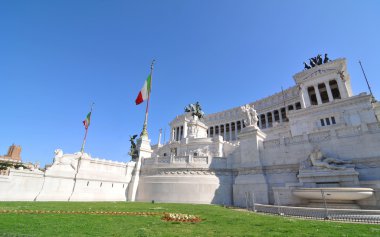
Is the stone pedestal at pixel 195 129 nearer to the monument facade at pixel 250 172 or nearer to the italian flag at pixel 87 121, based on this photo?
the monument facade at pixel 250 172

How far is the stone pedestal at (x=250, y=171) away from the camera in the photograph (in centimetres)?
1912

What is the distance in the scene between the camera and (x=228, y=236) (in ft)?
20.2

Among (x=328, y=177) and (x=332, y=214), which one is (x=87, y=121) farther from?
(x=332, y=214)

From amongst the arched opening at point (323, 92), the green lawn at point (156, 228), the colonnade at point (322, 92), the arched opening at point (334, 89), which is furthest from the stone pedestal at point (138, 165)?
the arched opening at point (334, 89)

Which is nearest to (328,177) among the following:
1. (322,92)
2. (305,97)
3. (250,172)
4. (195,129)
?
(250,172)

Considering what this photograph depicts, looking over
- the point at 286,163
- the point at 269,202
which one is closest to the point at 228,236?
the point at 269,202

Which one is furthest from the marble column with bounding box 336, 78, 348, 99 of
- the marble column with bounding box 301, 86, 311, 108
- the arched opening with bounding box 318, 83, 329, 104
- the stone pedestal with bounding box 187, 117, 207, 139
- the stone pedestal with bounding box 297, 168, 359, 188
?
the stone pedestal with bounding box 297, 168, 359, 188

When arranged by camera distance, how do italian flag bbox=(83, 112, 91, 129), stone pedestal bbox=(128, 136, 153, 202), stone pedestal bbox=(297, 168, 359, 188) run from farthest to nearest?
italian flag bbox=(83, 112, 91, 129)
stone pedestal bbox=(128, 136, 153, 202)
stone pedestal bbox=(297, 168, 359, 188)

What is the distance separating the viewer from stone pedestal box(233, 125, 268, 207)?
19.1 meters

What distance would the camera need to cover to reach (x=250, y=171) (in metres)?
20.8

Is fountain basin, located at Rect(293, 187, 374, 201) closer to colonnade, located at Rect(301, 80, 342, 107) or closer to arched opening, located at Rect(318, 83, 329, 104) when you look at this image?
colonnade, located at Rect(301, 80, 342, 107)

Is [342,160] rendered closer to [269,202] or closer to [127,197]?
[269,202]

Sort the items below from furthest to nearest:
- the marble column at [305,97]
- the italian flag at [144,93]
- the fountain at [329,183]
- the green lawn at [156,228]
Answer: the marble column at [305,97], the italian flag at [144,93], the fountain at [329,183], the green lawn at [156,228]

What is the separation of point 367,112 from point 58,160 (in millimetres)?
44887
